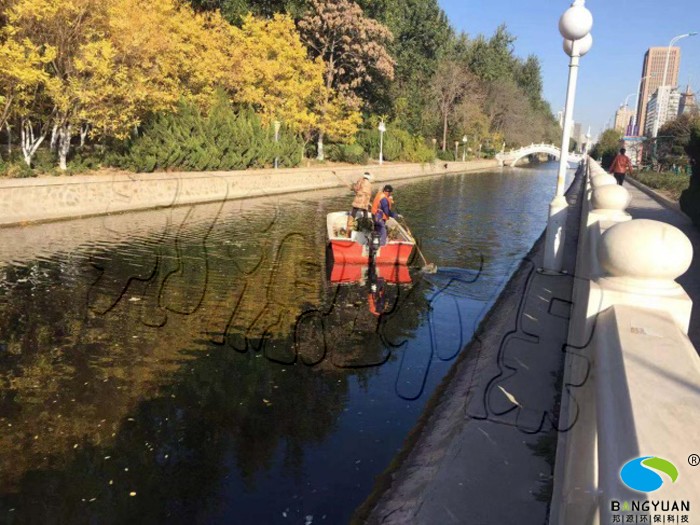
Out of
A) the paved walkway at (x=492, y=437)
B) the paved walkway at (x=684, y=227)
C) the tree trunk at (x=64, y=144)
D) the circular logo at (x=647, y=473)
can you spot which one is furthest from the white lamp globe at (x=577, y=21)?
the tree trunk at (x=64, y=144)

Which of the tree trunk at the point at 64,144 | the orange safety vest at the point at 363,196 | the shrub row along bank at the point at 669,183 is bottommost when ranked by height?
the shrub row along bank at the point at 669,183

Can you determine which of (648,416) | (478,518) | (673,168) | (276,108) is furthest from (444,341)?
(673,168)

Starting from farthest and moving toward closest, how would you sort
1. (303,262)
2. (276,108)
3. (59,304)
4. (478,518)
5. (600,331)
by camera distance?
(276,108), (303,262), (59,304), (478,518), (600,331)

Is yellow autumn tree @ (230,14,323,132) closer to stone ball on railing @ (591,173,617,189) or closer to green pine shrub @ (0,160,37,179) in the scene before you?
green pine shrub @ (0,160,37,179)

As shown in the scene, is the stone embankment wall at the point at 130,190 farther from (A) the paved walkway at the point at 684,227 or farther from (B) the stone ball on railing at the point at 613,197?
(A) the paved walkway at the point at 684,227

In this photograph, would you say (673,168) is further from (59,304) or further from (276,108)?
(59,304)

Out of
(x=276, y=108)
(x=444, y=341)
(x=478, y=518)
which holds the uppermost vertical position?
(x=276, y=108)

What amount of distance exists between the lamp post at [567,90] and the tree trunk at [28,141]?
A: 59.1 feet

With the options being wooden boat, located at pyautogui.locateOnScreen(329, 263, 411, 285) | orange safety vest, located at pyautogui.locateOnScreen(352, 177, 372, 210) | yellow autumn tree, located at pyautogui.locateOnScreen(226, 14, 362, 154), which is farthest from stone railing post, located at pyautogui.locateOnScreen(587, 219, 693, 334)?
yellow autumn tree, located at pyautogui.locateOnScreen(226, 14, 362, 154)

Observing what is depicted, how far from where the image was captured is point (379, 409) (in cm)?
601

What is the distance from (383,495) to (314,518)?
0.56 m

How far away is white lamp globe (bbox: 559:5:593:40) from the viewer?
28.9 feet

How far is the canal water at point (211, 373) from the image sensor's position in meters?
4.50

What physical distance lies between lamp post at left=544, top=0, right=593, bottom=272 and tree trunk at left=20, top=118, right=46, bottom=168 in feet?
59.1
